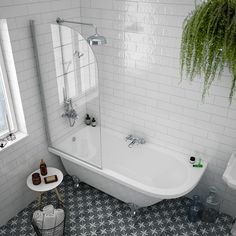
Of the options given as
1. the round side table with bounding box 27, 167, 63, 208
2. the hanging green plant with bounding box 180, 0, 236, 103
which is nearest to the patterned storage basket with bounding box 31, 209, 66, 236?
the round side table with bounding box 27, 167, 63, 208

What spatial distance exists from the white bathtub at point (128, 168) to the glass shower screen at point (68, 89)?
0.01m

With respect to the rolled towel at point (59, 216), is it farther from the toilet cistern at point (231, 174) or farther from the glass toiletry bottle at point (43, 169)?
the toilet cistern at point (231, 174)

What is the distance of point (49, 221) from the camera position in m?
2.87

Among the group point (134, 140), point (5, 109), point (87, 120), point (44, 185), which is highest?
point (5, 109)

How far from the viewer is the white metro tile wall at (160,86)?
2852 millimetres

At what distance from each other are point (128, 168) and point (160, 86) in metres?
1.25

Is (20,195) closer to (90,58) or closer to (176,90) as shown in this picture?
(90,58)

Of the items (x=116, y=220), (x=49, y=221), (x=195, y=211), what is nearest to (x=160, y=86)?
(x=195, y=211)

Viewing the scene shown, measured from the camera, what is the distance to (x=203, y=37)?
2.06m

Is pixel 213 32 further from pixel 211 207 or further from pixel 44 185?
Result: pixel 44 185

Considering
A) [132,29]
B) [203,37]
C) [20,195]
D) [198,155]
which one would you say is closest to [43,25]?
[132,29]

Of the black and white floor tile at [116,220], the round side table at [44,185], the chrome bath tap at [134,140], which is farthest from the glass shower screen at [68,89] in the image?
the black and white floor tile at [116,220]

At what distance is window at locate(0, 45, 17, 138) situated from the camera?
9.54 ft

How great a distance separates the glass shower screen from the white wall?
0.09 m
